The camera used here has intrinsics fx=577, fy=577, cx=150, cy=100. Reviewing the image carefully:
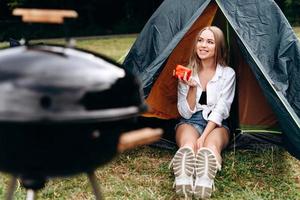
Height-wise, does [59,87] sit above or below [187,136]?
above

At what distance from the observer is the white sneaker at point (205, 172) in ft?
10.6

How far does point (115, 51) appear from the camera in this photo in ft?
36.9

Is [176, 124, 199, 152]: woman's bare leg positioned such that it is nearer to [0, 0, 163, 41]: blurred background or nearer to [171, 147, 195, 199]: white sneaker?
[171, 147, 195, 199]: white sneaker

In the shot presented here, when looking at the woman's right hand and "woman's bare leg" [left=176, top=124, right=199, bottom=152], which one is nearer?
"woman's bare leg" [left=176, top=124, right=199, bottom=152]

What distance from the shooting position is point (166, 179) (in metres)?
3.62

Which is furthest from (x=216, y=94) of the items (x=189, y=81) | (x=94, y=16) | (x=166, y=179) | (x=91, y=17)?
(x=94, y=16)

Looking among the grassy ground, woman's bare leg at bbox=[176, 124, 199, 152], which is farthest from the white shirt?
the grassy ground

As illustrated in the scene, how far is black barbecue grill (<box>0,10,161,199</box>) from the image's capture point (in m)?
1.65

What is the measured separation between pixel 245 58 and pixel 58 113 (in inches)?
104

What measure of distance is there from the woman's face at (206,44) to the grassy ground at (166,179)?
2.37ft

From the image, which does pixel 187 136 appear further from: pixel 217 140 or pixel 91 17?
pixel 91 17

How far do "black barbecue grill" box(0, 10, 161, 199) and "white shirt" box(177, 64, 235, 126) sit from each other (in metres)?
2.07

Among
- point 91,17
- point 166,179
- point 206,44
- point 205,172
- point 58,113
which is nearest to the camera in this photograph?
point 58,113

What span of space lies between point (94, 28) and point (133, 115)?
15.3m
